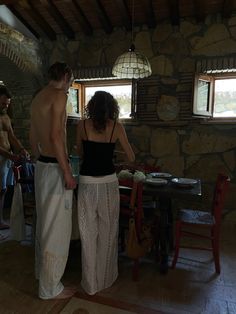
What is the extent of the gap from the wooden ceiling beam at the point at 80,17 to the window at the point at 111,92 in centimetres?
69

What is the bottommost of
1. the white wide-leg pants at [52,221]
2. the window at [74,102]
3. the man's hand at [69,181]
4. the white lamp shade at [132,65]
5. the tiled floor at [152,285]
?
the tiled floor at [152,285]

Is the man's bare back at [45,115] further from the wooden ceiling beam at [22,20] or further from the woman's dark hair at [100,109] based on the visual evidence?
the wooden ceiling beam at [22,20]

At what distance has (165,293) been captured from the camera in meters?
2.01

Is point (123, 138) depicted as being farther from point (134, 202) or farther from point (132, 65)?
point (132, 65)

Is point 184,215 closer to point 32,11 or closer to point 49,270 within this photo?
point 49,270

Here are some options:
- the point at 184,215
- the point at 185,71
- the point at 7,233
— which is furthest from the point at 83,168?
the point at 185,71

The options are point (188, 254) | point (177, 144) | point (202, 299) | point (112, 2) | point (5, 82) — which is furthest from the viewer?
point (5, 82)

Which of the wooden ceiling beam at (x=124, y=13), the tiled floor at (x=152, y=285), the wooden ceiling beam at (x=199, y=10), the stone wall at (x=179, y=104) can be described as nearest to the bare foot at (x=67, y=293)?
the tiled floor at (x=152, y=285)

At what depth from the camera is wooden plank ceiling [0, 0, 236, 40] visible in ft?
10.5

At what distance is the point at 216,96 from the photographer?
354 cm

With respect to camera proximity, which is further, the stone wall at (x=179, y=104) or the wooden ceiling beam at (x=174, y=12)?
the stone wall at (x=179, y=104)

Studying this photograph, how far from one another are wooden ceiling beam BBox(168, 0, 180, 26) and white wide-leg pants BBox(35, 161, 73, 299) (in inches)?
98.9

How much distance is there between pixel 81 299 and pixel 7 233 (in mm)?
1502

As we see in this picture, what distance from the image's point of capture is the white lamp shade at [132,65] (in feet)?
7.88
